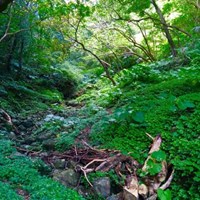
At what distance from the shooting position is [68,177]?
3434mm

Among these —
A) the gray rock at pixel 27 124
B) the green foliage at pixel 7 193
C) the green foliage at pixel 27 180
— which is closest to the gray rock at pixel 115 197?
the green foliage at pixel 27 180

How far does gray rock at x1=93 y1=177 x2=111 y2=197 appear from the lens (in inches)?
127

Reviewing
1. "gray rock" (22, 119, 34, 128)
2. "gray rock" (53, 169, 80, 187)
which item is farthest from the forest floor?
"gray rock" (22, 119, 34, 128)

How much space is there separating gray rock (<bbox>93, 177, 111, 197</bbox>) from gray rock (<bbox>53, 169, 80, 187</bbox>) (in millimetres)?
290

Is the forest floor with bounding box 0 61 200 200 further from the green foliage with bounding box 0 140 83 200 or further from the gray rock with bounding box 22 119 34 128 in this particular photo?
the gray rock with bounding box 22 119 34 128

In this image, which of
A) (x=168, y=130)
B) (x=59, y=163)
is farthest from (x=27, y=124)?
(x=168, y=130)

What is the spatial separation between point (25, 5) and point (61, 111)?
3.42 m

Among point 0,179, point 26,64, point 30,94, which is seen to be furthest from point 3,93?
point 0,179

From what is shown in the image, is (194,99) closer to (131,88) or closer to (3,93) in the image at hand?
(131,88)

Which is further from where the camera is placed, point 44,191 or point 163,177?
point 163,177

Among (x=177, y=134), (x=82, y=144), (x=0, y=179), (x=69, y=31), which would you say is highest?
(x=69, y=31)

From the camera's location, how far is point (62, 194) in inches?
115

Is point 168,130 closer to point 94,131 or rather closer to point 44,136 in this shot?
point 94,131

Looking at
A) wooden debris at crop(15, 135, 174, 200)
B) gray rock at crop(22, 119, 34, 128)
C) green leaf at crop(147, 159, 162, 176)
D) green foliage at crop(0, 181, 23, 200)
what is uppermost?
green leaf at crop(147, 159, 162, 176)
